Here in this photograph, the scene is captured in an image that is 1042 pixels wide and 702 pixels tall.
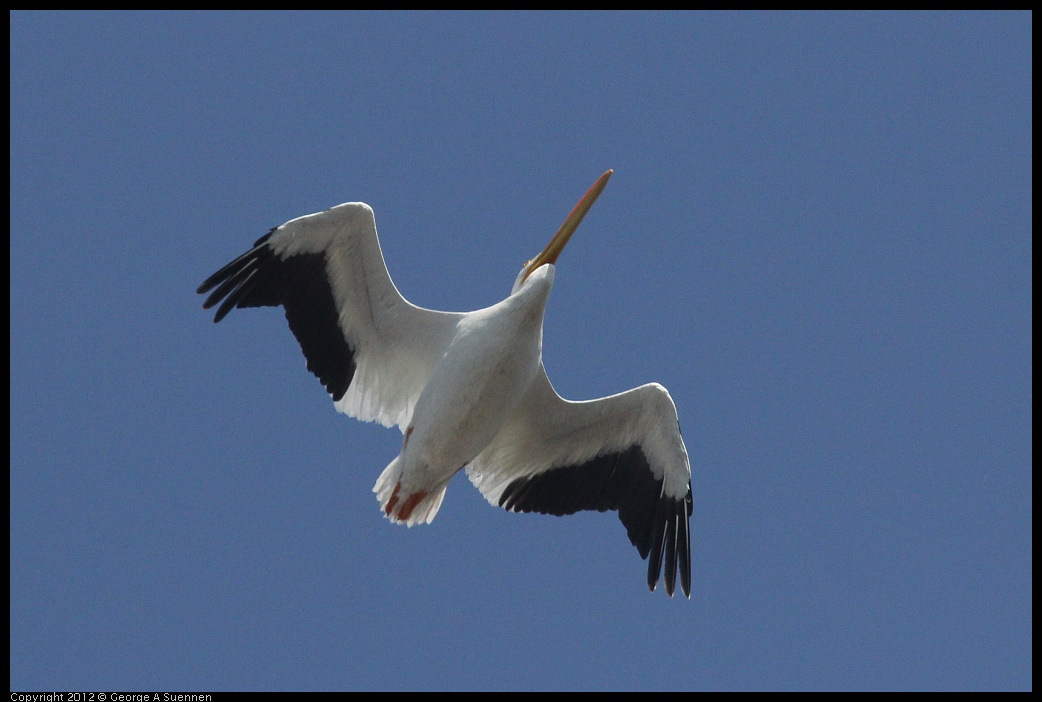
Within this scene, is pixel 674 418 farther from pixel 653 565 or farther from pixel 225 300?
pixel 225 300

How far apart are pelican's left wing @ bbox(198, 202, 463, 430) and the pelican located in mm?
11

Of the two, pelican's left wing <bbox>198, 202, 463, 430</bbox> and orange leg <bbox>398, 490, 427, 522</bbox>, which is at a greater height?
pelican's left wing <bbox>198, 202, 463, 430</bbox>

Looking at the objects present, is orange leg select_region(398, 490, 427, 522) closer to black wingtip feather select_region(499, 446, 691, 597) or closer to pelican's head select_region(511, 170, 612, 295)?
black wingtip feather select_region(499, 446, 691, 597)

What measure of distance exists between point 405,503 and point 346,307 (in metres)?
1.69

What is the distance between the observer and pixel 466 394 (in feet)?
33.1

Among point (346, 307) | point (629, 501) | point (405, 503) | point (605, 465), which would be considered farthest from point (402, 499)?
point (629, 501)

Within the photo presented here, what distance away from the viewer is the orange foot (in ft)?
35.2

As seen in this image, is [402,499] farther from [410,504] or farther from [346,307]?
[346,307]

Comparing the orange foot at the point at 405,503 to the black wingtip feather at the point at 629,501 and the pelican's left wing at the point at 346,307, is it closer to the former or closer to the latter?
the pelican's left wing at the point at 346,307

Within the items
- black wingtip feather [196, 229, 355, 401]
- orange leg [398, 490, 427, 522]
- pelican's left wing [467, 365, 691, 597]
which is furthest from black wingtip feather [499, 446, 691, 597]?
black wingtip feather [196, 229, 355, 401]

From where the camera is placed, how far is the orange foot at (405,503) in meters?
10.7

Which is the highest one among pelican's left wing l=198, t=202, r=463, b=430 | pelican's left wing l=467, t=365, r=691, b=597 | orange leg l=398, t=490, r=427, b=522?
pelican's left wing l=198, t=202, r=463, b=430

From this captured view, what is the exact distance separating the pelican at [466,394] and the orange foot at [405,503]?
11mm
